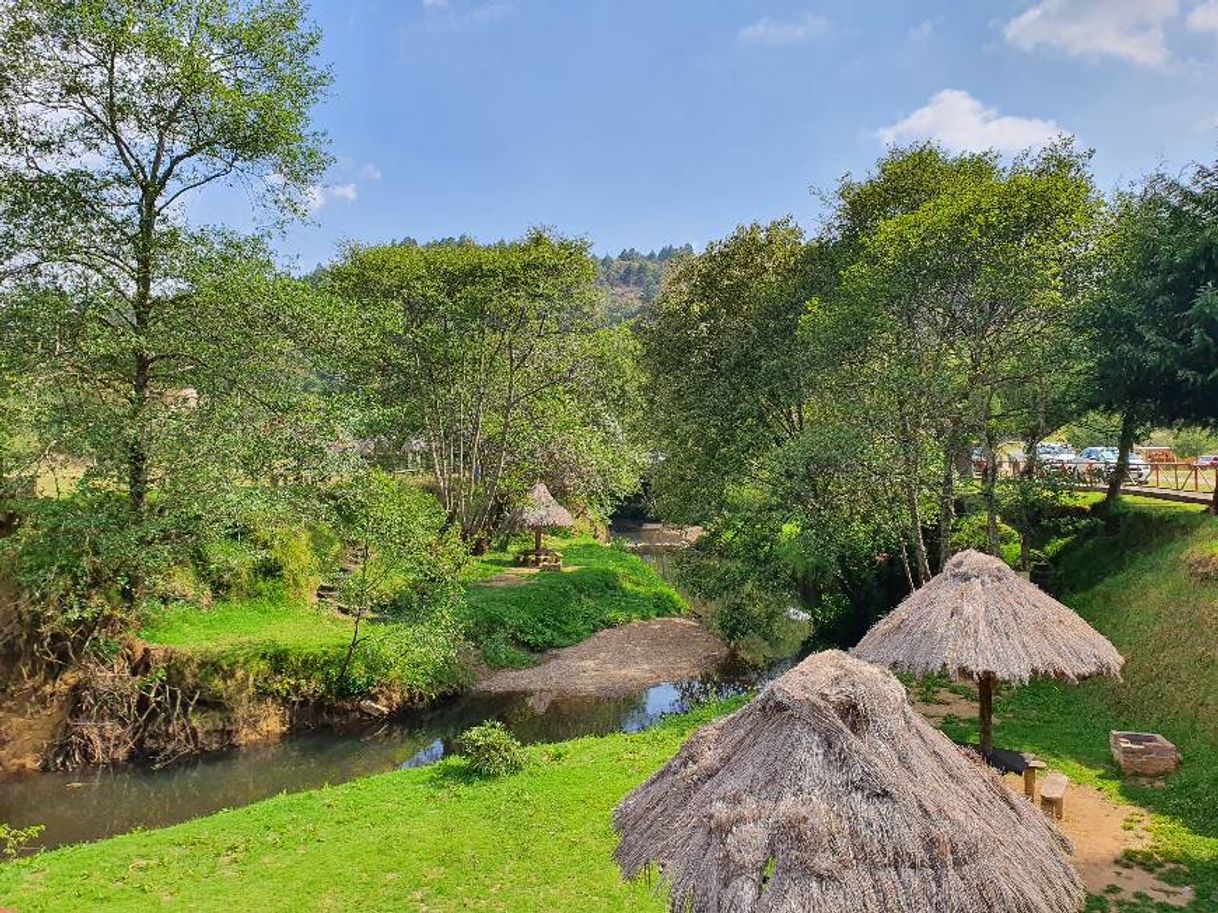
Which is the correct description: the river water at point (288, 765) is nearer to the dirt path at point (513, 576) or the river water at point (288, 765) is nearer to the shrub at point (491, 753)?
the shrub at point (491, 753)

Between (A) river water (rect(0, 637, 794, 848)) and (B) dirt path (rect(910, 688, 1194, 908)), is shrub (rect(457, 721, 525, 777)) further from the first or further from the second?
(B) dirt path (rect(910, 688, 1194, 908))

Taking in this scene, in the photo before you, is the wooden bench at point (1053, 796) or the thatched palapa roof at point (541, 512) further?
the thatched palapa roof at point (541, 512)

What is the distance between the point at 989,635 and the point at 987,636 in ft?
0.13

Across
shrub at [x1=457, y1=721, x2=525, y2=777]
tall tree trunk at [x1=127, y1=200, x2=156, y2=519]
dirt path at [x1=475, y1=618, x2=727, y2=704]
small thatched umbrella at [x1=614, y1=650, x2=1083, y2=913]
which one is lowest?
dirt path at [x1=475, y1=618, x2=727, y2=704]

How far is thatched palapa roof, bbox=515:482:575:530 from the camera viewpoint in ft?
100

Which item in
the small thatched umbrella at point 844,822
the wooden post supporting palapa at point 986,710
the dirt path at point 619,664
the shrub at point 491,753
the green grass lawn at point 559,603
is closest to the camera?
the small thatched umbrella at point 844,822

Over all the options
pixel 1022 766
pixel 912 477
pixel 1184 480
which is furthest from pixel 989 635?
pixel 1184 480

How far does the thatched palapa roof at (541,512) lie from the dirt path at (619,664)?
5.59m

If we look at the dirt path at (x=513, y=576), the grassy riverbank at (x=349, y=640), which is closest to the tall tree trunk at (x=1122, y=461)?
the grassy riverbank at (x=349, y=640)

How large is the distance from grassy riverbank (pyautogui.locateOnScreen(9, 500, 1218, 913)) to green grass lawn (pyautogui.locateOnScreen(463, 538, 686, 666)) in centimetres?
835

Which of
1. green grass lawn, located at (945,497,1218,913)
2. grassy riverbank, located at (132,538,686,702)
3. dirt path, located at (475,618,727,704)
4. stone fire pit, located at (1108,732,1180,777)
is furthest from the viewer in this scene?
dirt path, located at (475,618,727,704)

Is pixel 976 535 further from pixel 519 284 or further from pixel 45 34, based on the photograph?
pixel 45 34

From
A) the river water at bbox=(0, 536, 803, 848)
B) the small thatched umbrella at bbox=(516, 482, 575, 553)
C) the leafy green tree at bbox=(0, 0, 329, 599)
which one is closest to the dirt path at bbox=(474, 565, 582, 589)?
the small thatched umbrella at bbox=(516, 482, 575, 553)

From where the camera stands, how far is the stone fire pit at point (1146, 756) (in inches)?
471
